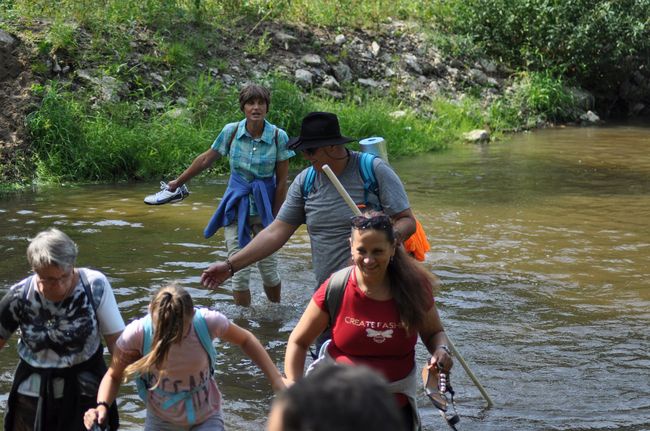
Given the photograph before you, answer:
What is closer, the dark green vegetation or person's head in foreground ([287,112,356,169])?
person's head in foreground ([287,112,356,169])

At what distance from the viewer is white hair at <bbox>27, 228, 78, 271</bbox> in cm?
447

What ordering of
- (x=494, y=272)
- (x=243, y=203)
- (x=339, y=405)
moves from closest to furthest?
(x=339, y=405) → (x=243, y=203) → (x=494, y=272)

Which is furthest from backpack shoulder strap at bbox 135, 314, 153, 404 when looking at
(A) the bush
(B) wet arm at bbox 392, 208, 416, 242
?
(A) the bush

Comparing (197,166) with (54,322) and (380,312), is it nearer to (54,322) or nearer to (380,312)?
(54,322)

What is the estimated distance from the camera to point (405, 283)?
4465mm

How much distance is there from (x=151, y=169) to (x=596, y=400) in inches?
381

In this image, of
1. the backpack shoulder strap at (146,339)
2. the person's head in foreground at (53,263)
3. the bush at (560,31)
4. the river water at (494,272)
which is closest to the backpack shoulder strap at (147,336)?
the backpack shoulder strap at (146,339)

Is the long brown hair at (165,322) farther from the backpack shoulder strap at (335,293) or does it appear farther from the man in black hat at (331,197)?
the man in black hat at (331,197)

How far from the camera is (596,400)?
6.85 m

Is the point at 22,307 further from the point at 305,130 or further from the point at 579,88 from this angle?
the point at 579,88

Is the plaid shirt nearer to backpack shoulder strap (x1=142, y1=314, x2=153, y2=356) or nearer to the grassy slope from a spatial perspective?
backpack shoulder strap (x1=142, y1=314, x2=153, y2=356)

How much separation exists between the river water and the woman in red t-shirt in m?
2.10

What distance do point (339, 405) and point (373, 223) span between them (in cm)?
261

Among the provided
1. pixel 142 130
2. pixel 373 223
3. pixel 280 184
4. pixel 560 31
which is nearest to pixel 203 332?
pixel 373 223
